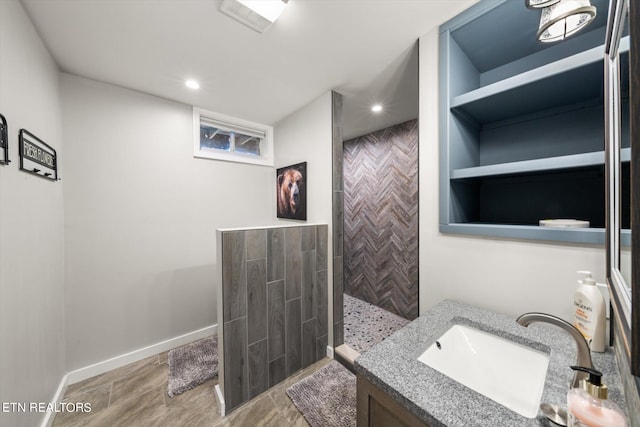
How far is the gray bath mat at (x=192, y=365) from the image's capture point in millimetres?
1827

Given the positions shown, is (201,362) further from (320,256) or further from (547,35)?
(547,35)

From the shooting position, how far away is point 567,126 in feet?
3.92

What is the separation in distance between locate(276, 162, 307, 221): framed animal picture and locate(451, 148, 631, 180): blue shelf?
4.97 ft

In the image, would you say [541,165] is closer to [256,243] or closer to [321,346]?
[256,243]

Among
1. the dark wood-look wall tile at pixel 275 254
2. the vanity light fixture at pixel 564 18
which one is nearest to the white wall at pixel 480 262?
the vanity light fixture at pixel 564 18

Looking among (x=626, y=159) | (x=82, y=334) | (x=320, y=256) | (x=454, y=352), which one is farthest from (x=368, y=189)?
(x=82, y=334)

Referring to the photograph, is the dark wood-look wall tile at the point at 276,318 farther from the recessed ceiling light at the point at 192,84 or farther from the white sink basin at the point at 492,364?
the recessed ceiling light at the point at 192,84

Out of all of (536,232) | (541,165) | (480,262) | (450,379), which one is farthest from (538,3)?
(450,379)

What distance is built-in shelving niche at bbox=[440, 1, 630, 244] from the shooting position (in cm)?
104

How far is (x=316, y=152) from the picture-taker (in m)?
2.33

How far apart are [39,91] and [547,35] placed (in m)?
2.83

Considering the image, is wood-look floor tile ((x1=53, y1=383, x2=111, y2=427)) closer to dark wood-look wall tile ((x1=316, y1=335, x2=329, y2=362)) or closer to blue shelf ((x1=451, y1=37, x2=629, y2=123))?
dark wood-look wall tile ((x1=316, y1=335, x2=329, y2=362))

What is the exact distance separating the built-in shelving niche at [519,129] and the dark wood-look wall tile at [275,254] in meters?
1.17

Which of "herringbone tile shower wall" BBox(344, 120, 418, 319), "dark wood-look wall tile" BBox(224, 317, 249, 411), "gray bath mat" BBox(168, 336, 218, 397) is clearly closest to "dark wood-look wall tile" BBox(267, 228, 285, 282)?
"dark wood-look wall tile" BBox(224, 317, 249, 411)
